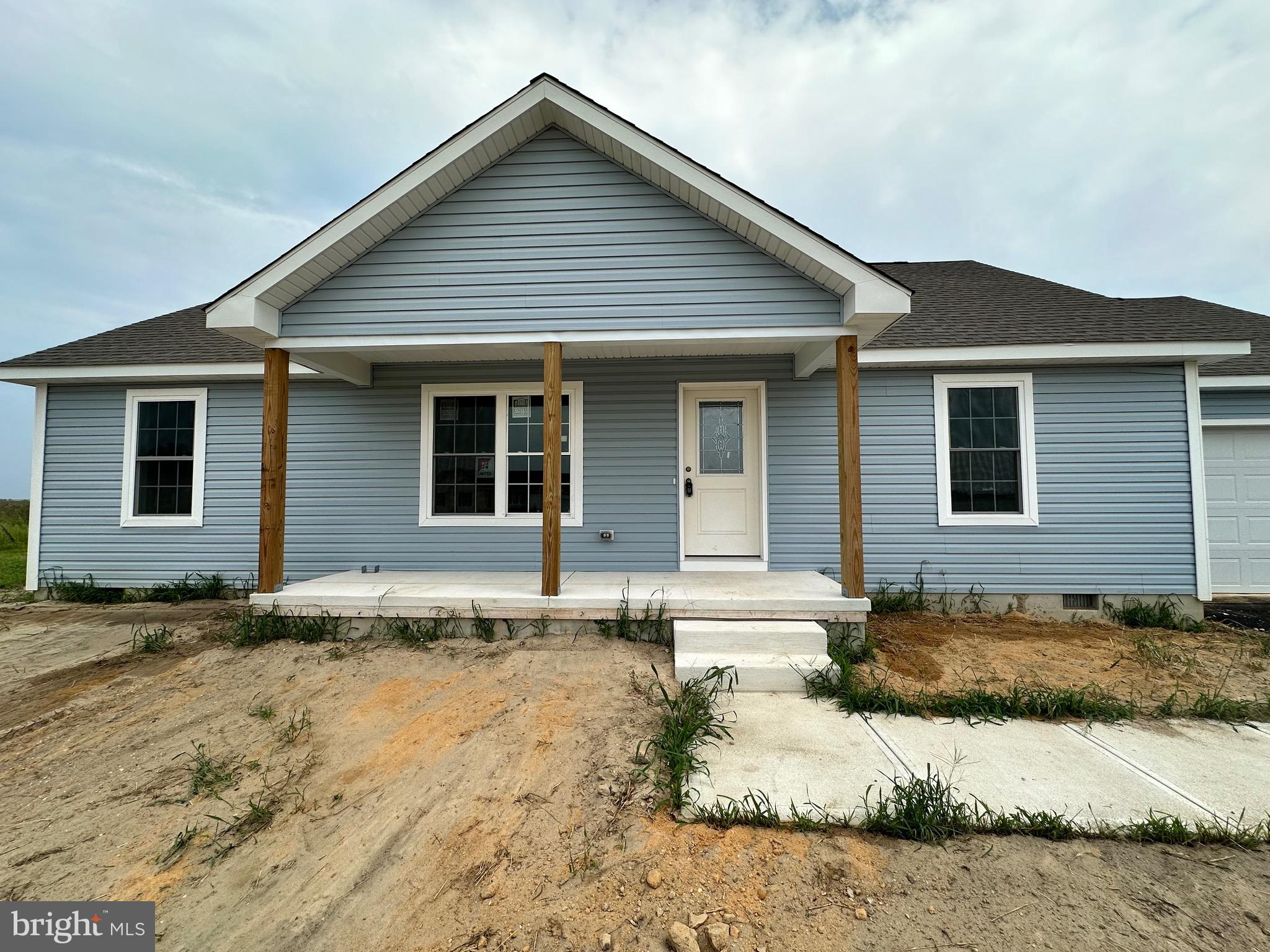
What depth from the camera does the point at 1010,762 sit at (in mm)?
2863

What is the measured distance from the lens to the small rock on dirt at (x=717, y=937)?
1726mm

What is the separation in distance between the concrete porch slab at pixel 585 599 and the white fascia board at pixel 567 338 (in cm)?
239

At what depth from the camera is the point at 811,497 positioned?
19.9 feet

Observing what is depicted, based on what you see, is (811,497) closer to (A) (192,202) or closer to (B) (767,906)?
(B) (767,906)

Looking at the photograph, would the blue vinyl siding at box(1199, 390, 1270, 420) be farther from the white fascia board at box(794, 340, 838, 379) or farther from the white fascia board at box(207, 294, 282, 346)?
the white fascia board at box(207, 294, 282, 346)

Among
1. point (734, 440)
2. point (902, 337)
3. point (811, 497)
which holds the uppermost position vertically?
point (902, 337)

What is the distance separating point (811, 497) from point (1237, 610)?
5158 millimetres

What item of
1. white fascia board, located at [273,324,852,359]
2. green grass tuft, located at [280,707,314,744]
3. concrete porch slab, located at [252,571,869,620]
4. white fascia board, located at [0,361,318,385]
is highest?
white fascia board, located at [0,361,318,385]

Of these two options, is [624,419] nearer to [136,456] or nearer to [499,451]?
[499,451]

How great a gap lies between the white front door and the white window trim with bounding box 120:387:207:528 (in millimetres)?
6360

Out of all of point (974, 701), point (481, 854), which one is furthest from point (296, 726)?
point (974, 701)

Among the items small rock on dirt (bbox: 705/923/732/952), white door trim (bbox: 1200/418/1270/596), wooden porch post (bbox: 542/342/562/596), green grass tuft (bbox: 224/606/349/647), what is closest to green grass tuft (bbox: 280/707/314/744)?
green grass tuft (bbox: 224/606/349/647)

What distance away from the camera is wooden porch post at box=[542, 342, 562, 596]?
4.66m

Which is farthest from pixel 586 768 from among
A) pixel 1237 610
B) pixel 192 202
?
pixel 192 202
